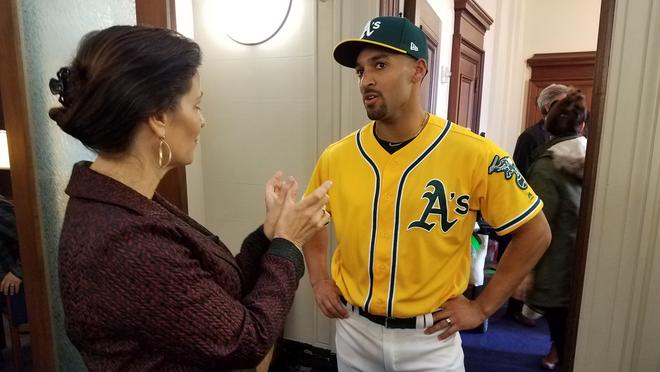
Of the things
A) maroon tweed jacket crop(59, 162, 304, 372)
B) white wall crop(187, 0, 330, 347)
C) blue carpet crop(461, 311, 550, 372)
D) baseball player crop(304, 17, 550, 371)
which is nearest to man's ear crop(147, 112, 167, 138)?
maroon tweed jacket crop(59, 162, 304, 372)

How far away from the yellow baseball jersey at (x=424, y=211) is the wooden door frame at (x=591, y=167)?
1.13 ft

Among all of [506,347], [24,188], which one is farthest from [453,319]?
[506,347]

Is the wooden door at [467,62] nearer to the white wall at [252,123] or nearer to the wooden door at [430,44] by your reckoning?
the wooden door at [430,44]

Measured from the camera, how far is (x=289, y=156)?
6.03 feet

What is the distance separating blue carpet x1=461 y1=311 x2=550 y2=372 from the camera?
2213mm

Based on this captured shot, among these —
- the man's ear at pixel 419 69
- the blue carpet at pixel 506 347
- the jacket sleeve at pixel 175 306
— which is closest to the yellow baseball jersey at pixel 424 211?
the man's ear at pixel 419 69

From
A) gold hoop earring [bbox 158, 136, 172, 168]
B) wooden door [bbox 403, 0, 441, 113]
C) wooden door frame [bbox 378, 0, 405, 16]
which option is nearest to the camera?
gold hoop earring [bbox 158, 136, 172, 168]

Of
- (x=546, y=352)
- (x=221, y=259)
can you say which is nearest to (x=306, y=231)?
(x=221, y=259)

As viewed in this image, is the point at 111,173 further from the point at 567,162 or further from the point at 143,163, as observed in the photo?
the point at 567,162

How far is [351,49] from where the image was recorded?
1157mm

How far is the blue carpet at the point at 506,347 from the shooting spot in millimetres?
2213

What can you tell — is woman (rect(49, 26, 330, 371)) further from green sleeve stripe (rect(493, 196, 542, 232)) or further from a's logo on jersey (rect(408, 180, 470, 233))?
green sleeve stripe (rect(493, 196, 542, 232))

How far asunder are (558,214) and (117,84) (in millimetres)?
1623

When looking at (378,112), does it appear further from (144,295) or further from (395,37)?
(144,295)
